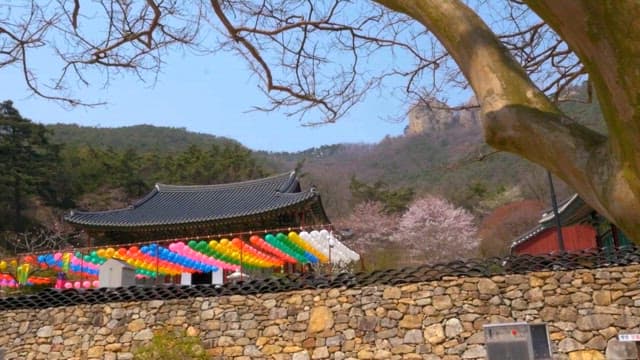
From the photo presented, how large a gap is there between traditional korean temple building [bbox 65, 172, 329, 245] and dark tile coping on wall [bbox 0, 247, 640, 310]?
678 cm

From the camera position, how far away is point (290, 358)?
290 inches

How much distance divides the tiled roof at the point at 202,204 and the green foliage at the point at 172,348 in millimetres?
7546

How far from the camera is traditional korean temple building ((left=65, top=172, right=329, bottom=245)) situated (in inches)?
614

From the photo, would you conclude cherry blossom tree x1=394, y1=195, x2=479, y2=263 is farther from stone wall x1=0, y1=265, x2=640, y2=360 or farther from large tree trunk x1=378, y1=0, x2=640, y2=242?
large tree trunk x1=378, y1=0, x2=640, y2=242

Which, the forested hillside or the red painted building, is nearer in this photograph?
the red painted building

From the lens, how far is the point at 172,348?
7320 millimetres

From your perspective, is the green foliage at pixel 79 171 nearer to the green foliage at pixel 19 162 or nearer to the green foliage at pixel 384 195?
the green foliage at pixel 19 162

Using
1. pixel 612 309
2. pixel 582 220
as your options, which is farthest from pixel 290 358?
pixel 582 220

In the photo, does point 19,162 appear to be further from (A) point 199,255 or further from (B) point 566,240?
(B) point 566,240

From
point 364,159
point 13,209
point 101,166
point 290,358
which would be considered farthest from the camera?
point 364,159

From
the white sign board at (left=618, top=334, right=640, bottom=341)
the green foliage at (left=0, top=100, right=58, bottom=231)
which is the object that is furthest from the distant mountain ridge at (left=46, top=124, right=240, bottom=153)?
the white sign board at (left=618, top=334, right=640, bottom=341)

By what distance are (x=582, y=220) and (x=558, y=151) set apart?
1241 centimetres

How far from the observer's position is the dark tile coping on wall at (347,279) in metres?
6.93

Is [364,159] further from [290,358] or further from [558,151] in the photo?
[558,151]
